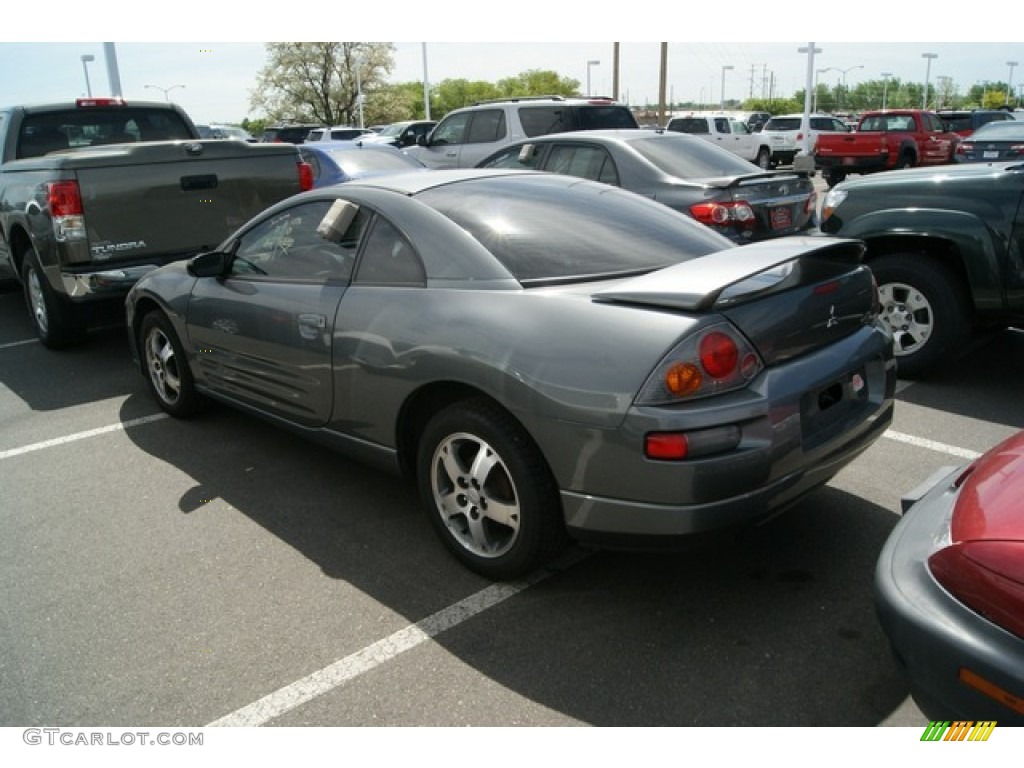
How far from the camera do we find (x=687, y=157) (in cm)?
758

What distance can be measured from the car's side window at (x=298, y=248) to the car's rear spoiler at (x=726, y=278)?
1.35 m

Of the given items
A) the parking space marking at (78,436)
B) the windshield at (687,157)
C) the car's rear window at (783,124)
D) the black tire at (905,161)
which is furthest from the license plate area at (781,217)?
the car's rear window at (783,124)

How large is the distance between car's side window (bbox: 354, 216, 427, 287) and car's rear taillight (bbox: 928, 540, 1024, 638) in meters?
2.12

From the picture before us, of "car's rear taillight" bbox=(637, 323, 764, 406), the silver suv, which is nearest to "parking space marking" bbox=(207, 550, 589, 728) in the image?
"car's rear taillight" bbox=(637, 323, 764, 406)

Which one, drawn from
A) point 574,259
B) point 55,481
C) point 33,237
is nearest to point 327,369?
point 574,259

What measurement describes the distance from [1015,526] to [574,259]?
72.5 inches

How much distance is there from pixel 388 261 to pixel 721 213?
13.5 feet

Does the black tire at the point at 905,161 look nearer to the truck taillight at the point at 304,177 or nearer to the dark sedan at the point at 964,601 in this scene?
the truck taillight at the point at 304,177

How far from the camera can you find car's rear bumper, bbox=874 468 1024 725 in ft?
6.01

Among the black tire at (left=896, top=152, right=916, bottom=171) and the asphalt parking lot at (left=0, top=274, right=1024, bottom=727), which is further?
the black tire at (left=896, top=152, right=916, bottom=171)

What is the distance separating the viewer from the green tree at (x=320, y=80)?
178 feet

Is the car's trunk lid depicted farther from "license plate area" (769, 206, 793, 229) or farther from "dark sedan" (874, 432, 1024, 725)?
"license plate area" (769, 206, 793, 229)

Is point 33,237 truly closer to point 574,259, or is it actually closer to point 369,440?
point 369,440

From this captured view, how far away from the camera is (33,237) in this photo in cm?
649
